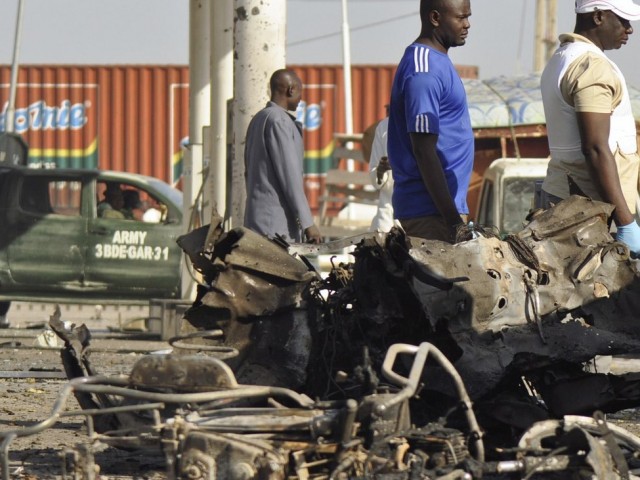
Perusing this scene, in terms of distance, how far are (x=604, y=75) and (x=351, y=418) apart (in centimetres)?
269

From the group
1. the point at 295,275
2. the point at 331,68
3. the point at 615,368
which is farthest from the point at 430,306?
the point at 331,68

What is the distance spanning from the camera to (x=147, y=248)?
52.6ft

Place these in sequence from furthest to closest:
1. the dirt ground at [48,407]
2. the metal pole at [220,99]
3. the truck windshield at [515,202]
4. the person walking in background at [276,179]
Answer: the truck windshield at [515,202], the metal pole at [220,99], the person walking in background at [276,179], the dirt ground at [48,407]

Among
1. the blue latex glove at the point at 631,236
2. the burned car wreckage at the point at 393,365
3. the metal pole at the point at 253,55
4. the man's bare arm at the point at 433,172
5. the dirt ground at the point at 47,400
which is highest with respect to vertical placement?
the metal pole at the point at 253,55

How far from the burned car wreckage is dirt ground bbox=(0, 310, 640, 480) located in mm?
437

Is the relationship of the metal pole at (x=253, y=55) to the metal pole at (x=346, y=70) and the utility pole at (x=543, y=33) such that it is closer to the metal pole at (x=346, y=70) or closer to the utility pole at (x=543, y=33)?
the metal pole at (x=346, y=70)

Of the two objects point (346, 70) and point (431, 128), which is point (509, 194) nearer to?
point (431, 128)

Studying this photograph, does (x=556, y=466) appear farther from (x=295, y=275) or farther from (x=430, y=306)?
(x=295, y=275)

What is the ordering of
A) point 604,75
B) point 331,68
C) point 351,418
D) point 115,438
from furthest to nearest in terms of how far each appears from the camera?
point 331,68
point 604,75
point 115,438
point 351,418

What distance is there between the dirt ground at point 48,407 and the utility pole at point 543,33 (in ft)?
90.1

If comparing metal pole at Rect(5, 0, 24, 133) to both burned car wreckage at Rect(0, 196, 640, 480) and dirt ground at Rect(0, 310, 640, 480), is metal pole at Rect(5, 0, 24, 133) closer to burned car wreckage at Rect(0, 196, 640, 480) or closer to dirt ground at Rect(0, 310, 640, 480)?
dirt ground at Rect(0, 310, 640, 480)

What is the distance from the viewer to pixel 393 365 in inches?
208

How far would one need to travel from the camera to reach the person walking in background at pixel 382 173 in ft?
34.4

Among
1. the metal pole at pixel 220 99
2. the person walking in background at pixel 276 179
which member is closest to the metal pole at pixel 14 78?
the metal pole at pixel 220 99
